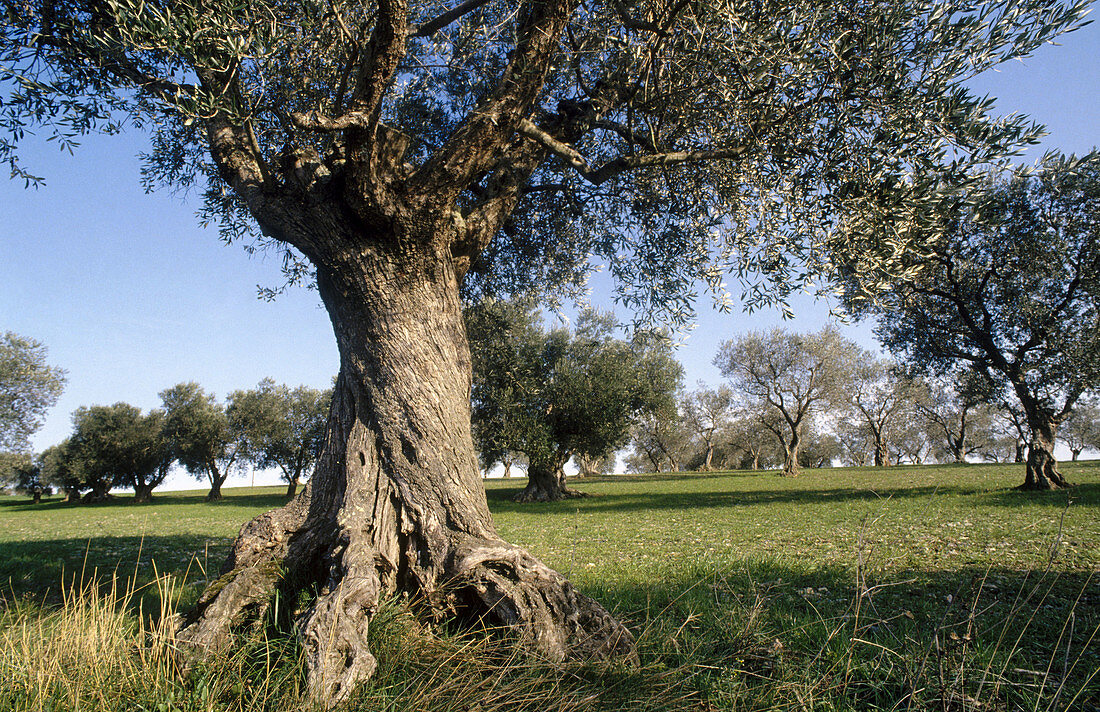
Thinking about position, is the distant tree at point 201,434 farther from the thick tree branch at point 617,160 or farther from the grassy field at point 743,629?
the thick tree branch at point 617,160

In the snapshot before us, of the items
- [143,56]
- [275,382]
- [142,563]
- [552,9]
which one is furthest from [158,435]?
[552,9]

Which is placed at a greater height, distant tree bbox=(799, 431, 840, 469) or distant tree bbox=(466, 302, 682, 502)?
distant tree bbox=(466, 302, 682, 502)

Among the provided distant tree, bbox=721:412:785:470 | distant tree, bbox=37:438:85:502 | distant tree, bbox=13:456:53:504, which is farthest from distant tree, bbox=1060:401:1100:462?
distant tree, bbox=13:456:53:504

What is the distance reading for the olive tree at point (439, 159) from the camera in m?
5.21

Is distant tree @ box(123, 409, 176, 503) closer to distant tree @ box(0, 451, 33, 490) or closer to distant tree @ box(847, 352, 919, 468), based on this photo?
distant tree @ box(0, 451, 33, 490)

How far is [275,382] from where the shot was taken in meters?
53.9

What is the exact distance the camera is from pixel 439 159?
655 cm

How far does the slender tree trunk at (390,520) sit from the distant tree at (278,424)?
49092 millimetres

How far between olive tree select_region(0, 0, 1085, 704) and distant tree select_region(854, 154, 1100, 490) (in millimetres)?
A: 12842

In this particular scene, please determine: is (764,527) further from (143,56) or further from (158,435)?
(158,435)

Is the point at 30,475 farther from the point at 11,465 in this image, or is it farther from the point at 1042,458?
the point at 1042,458

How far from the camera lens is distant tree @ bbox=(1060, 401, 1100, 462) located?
72250mm

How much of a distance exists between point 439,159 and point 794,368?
46562 mm

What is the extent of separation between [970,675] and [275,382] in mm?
58757
